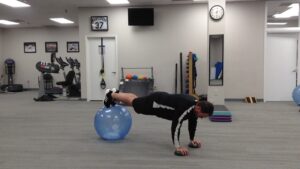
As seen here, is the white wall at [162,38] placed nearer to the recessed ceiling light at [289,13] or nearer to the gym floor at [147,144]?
the gym floor at [147,144]

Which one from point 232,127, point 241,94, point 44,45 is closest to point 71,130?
point 232,127

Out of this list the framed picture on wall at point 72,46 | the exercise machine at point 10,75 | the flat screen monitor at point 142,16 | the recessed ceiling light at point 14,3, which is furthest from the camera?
the framed picture on wall at point 72,46

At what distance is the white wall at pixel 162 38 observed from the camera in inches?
324

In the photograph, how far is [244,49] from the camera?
8.05 m

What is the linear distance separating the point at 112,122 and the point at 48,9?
21.1ft

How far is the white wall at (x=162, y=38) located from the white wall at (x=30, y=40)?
177 inches

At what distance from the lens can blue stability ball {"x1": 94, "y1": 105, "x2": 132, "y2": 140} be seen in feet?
13.1

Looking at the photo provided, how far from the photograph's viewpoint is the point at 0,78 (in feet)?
42.6

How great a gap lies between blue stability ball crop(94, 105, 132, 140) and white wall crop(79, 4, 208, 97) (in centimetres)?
443

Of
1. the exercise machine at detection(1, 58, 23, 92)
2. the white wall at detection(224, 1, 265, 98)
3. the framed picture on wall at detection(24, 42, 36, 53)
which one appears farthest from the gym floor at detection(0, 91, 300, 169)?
the framed picture on wall at detection(24, 42, 36, 53)

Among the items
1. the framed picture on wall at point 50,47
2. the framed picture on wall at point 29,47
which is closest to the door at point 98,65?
the framed picture on wall at point 50,47

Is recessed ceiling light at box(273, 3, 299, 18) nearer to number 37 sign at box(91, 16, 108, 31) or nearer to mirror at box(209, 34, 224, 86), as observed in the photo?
mirror at box(209, 34, 224, 86)

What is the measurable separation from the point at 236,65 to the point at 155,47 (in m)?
2.50

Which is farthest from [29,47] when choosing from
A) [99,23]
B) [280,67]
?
[280,67]
